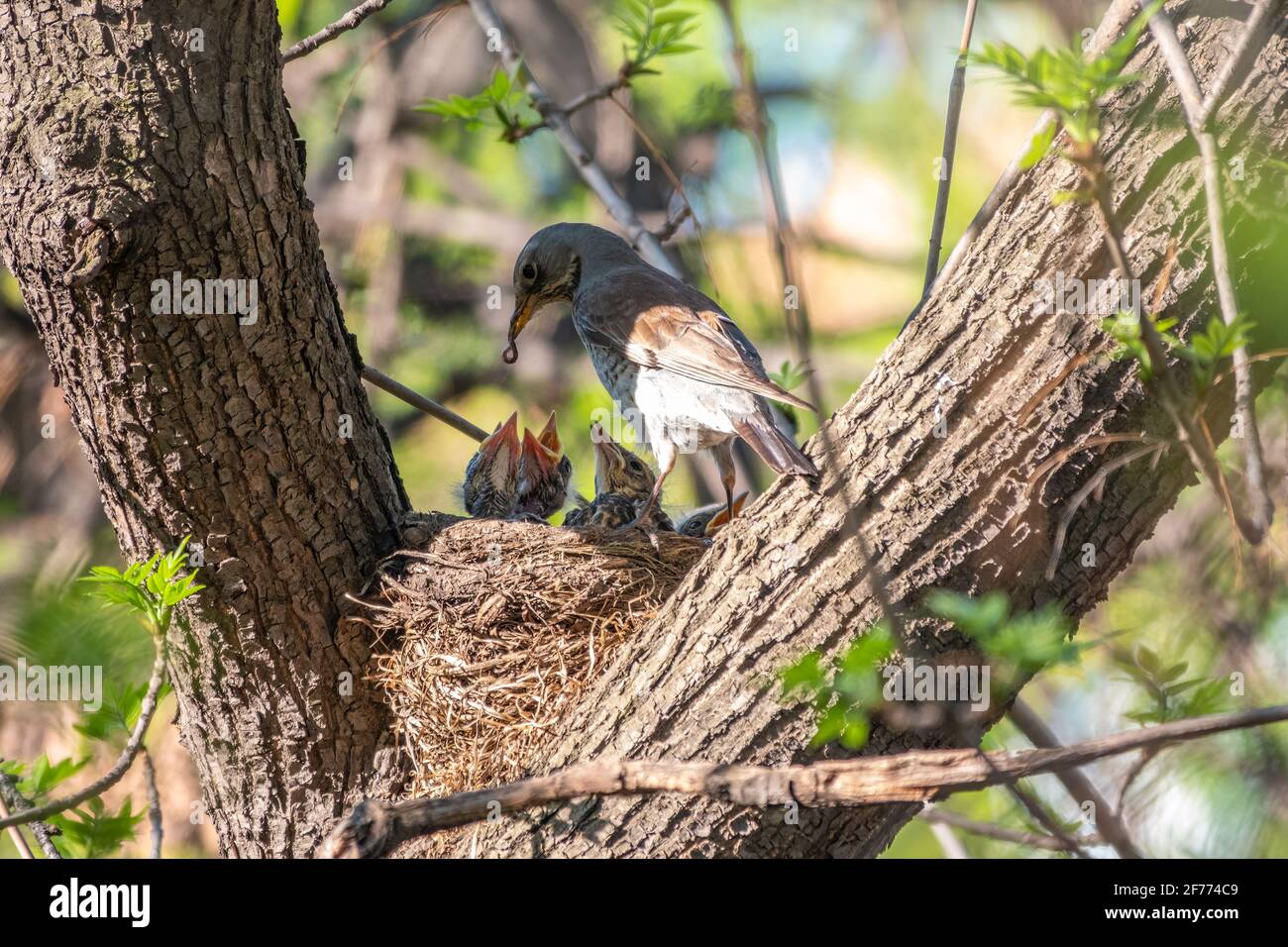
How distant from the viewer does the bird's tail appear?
126 inches

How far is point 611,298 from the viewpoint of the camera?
539cm

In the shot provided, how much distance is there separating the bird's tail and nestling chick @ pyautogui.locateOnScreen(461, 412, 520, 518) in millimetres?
1591

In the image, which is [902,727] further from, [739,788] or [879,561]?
[739,788]

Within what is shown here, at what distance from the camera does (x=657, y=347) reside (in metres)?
5.01

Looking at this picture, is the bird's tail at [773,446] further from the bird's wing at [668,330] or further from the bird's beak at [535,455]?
the bird's beak at [535,455]

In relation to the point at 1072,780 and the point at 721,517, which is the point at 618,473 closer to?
the point at 721,517

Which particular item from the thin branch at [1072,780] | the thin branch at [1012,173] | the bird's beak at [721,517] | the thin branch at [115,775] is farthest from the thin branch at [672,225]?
the thin branch at [115,775]

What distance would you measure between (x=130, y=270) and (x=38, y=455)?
5.60 m

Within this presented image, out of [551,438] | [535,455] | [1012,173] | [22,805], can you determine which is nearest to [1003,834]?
[1012,173]

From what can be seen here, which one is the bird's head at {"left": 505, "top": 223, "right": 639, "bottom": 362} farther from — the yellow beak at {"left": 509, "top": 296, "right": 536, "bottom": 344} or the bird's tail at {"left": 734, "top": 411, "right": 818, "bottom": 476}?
the bird's tail at {"left": 734, "top": 411, "right": 818, "bottom": 476}

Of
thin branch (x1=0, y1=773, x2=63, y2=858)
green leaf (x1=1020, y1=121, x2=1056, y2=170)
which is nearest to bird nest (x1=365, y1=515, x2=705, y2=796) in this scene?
thin branch (x1=0, y1=773, x2=63, y2=858)

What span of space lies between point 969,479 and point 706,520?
9.00 ft

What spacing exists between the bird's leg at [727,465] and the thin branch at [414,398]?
98 centimetres

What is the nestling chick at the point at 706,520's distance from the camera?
535 cm
